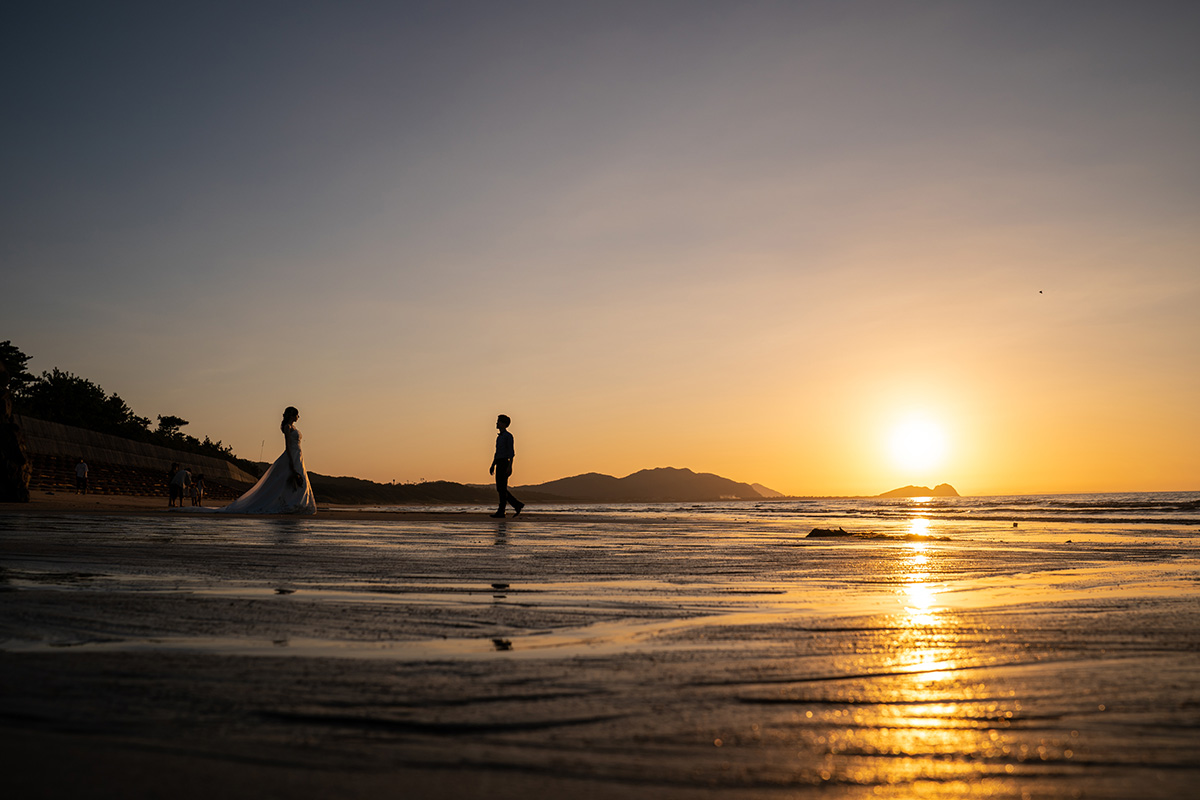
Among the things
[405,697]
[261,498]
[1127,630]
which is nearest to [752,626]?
[1127,630]

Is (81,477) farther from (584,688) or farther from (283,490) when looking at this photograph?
(584,688)

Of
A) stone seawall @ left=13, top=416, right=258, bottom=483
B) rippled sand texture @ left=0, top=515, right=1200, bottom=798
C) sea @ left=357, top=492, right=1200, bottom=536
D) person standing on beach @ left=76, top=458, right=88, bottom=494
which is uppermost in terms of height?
stone seawall @ left=13, top=416, right=258, bottom=483

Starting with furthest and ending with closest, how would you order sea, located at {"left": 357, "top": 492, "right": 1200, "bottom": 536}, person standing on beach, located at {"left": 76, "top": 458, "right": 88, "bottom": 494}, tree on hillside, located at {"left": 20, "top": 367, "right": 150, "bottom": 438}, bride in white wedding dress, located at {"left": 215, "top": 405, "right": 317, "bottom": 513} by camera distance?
tree on hillside, located at {"left": 20, "top": 367, "right": 150, "bottom": 438} < person standing on beach, located at {"left": 76, "top": 458, "right": 88, "bottom": 494} < sea, located at {"left": 357, "top": 492, "right": 1200, "bottom": 536} < bride in white wedding dress, located at {"left": 215, "top": 405, "right": 317, "bottom": 513}

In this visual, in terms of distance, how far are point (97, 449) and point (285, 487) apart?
1775cm

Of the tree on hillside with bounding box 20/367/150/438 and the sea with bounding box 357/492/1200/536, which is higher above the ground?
the tree on hillside with bounding box 20/367/150/438

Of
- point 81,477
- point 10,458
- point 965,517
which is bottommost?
point 965,517

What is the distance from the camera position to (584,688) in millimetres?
2344

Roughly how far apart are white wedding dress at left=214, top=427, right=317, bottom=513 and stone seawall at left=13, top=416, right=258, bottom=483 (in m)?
6.88

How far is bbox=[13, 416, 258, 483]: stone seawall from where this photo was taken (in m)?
25.6

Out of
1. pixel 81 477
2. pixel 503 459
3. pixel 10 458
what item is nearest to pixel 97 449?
pixel 81 477

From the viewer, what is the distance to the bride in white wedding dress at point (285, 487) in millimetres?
17000

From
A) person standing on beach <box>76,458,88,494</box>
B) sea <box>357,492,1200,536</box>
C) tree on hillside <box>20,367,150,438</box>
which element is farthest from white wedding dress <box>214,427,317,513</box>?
tree on hillside <box>20,367,150,438</box>

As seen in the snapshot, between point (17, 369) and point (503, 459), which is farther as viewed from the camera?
point (17, 369)

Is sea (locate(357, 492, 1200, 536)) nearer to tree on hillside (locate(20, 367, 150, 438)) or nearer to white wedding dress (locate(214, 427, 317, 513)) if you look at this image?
white wedding dress (locate(214, 427, 317, 513))
